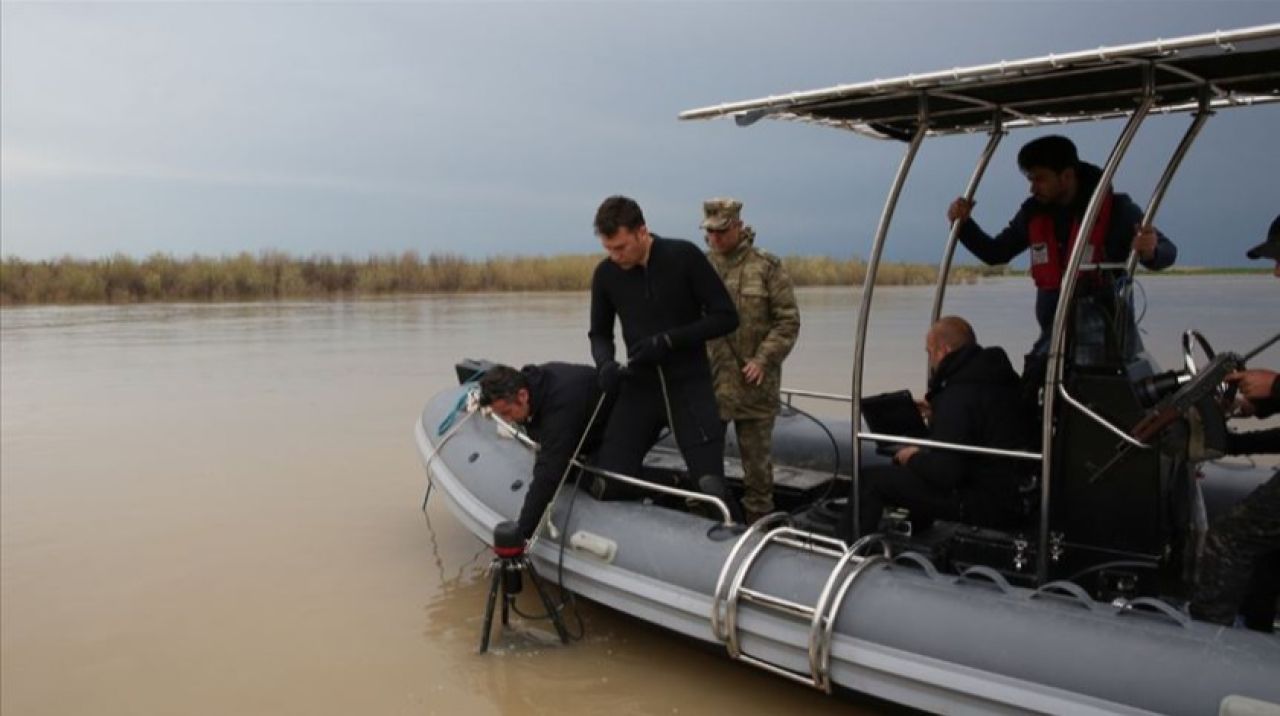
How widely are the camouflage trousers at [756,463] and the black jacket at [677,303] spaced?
511mm

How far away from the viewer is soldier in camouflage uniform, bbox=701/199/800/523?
4305 millimetres

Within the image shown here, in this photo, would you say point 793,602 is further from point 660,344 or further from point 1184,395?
point 1184,395

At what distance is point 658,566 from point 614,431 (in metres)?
0.62

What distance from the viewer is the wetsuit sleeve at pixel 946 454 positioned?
3.55 m

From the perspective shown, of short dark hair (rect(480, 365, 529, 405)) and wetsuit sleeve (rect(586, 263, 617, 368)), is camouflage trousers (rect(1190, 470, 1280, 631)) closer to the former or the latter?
wetsuit sleeve (rect(586, 263, 617, 368))

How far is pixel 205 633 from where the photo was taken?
4301mm

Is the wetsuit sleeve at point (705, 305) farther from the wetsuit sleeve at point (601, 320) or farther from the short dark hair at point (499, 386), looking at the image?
the short dark hair at point (499, 386)

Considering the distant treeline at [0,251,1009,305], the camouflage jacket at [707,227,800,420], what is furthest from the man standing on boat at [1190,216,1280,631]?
the distant treeline at [0,251,1009,305]

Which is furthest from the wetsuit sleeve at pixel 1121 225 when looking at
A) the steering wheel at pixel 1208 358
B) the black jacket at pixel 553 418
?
the black jacket at pixel 553 418

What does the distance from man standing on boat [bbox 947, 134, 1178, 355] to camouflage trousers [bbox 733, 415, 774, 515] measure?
1081 millimetres

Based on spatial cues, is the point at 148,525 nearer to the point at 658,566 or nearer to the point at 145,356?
the point at 658,566

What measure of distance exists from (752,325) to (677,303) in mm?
612

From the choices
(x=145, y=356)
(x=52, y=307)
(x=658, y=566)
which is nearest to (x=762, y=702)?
(x=658, y=566)

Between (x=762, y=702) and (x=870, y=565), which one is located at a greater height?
(x=870, y=565)
